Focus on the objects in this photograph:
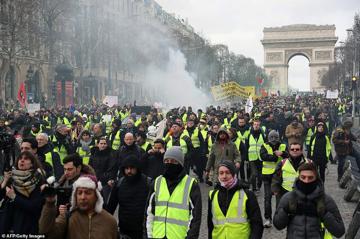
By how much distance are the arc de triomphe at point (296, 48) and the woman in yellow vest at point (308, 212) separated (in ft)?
365

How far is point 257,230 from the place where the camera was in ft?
17.0

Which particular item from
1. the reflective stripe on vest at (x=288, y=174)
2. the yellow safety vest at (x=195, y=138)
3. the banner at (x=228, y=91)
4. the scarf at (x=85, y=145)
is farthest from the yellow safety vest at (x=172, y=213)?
the banner at (x=228, y=91)

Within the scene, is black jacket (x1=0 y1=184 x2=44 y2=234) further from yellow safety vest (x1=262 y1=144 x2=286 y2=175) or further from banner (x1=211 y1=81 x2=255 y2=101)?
banner (x1=211 y1=81 x2=255 y2=101)

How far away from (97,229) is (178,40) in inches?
2536

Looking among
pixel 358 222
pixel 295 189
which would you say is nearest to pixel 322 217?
pixel 295 189

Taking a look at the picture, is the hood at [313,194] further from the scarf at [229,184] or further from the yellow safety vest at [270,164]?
the yellow safety vest at [270,164]

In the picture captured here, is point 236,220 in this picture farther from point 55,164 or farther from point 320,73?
point 320,73

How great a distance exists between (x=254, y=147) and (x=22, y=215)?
285 inches

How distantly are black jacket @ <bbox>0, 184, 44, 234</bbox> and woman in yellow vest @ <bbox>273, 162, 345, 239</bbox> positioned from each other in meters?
1.97

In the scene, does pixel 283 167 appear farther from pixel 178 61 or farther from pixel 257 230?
pixel 178 61

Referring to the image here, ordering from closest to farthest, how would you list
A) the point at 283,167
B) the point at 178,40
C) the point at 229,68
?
the point at 283,167 → the point at 178,40 → the point at 229,68

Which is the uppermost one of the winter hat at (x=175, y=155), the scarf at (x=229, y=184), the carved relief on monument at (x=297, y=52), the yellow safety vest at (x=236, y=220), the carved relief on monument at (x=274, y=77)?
the carved relief on monument at (x=297, y=52)

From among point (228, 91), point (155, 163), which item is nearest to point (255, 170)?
point (155, 163)

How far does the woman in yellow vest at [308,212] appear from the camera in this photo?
5055mm
